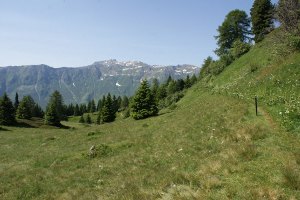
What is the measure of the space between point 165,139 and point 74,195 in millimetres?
10944

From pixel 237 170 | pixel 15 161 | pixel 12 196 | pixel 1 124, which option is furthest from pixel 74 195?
pixel 1 124

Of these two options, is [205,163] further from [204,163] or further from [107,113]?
[107,113]

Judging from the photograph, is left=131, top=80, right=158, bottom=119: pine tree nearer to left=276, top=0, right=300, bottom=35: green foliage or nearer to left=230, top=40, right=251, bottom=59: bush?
left=230, top=40, right=251, bottom=59: bush

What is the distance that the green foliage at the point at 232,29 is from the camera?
67.0 m

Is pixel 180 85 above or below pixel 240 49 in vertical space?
below

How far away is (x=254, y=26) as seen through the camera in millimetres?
60062

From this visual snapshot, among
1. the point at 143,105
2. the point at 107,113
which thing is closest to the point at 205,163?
the point at 143,105

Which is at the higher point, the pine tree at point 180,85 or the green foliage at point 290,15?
the green foliage at point 290,15

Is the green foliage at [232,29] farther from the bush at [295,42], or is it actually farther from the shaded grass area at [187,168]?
the shaded grass area at [187,168]

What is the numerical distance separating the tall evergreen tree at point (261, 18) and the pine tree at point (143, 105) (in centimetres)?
2164

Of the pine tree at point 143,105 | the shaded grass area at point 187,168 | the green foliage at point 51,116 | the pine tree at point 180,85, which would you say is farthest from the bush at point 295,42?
the pine tree at point 180,85

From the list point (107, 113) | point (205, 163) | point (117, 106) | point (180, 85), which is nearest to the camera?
point (205, 163)

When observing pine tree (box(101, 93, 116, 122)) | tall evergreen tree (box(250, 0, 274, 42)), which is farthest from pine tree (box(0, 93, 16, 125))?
tall evergreen tree (box(250, 0, 274, 42))

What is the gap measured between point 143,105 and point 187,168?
41.9m
